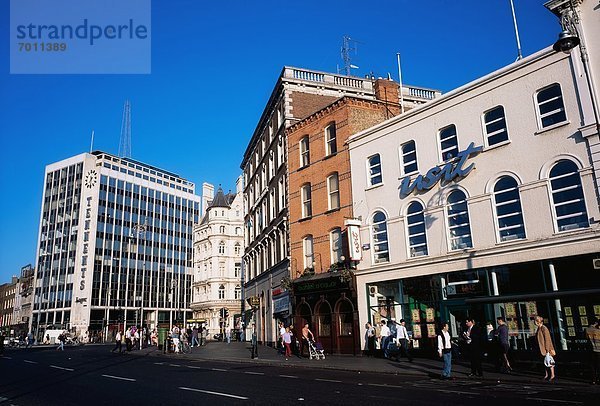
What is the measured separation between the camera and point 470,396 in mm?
11359

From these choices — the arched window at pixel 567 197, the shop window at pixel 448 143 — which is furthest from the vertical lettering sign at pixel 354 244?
the arched window at pixel 567 197

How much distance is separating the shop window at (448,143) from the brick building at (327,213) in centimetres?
623

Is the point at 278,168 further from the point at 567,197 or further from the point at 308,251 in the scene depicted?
the point at 567,197

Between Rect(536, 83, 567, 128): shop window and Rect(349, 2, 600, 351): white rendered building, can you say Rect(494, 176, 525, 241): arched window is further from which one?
Rect(536, 83, 567, 128): shop window

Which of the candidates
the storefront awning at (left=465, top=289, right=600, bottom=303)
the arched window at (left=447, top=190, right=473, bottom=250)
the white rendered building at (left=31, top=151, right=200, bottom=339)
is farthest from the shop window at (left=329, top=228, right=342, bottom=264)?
the white rendered building at (left=31, top=151, right=200, bottom=339)

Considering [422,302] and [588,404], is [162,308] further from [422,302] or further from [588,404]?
[588,404]

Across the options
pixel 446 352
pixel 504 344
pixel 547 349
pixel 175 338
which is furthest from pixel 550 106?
pixel 175 338

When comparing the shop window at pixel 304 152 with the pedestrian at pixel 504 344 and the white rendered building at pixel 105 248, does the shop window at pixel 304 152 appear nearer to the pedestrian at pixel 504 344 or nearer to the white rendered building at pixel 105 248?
the pedestrian at pixel 504 344

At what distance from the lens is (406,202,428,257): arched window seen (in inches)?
914

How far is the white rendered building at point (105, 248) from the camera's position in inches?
3708

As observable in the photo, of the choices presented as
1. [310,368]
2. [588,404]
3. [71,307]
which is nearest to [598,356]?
[588,404]

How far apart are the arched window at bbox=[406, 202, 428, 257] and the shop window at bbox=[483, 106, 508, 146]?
465 cm

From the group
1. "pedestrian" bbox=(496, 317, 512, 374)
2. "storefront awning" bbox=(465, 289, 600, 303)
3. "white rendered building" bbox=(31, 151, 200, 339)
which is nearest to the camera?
"storefront awning" bbox=(465, 289, 600, 303)

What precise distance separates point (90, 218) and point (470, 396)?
319ft
